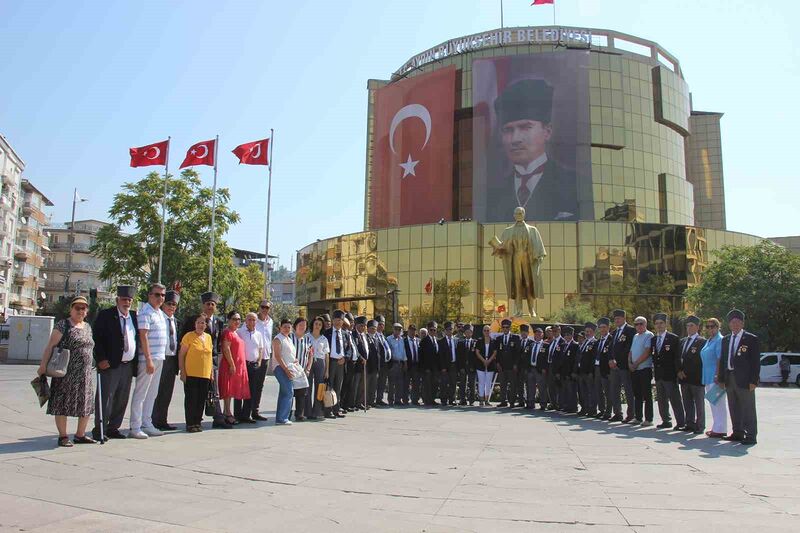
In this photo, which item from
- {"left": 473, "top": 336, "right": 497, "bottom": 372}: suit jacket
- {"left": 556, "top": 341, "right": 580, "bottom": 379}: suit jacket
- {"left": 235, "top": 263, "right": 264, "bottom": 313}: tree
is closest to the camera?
{"left": 556, "top": 341, "right": 580, "bottom": 379}: suit jacket

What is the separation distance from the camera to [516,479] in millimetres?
6219

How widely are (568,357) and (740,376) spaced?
15.3 feet

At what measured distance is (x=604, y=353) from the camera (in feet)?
41.8

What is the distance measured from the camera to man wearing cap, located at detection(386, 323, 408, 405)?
51.3ft

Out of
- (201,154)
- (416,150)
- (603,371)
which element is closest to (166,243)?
(201,154)

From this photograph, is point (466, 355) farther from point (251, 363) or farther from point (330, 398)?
point (251, 363)

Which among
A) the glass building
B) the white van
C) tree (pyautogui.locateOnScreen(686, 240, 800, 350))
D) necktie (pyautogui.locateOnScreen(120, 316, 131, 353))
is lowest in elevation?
the white van

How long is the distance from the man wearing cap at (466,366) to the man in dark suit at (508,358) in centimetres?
74

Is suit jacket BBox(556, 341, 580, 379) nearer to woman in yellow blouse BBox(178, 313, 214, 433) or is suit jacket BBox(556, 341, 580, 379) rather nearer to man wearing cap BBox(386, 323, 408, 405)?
man wearing cap BBox(386, 323, 408, 405)

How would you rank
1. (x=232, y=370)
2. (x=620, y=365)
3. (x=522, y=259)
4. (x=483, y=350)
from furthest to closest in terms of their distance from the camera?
(x=522, y=259)
(x=483, y=350)
(x=620, y=365)
(x=232, y=370)

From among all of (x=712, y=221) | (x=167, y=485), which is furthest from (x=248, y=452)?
(x=712, y=221)

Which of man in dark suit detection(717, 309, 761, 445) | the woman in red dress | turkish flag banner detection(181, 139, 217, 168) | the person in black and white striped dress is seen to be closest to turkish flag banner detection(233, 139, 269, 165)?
turkish flag banner detection(181, 139, 217, 168)

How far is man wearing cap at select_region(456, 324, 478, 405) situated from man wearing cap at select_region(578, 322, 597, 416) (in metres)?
2.93

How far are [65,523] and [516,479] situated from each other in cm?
392
